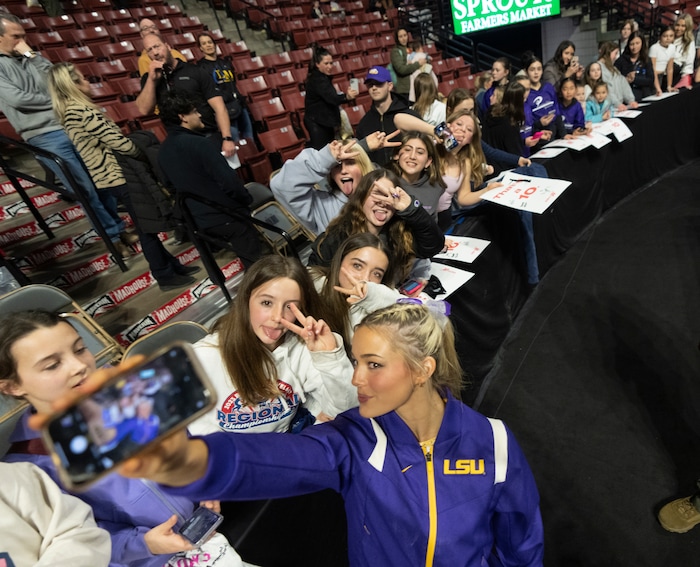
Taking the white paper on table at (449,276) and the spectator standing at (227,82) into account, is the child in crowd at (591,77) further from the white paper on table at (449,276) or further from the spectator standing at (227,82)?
the spectator standing at (227,82)

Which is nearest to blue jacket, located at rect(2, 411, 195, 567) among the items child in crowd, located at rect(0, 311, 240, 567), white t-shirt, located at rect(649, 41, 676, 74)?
child in crowd, located at rect(0, 311, 240, 567)

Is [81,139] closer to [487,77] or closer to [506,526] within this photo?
[506,526]

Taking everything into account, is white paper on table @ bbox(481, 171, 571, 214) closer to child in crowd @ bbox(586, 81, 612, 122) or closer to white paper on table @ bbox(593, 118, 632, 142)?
white paper on table @ bbox(593, 118, 632, 142)

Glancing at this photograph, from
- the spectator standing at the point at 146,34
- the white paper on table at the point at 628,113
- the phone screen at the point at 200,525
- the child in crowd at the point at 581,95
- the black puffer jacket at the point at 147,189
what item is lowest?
the phone screen at the point at 200,525

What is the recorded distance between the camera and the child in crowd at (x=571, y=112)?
412 cm

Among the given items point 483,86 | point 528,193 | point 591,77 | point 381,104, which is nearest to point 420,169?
point 528,193

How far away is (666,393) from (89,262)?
14.8ft

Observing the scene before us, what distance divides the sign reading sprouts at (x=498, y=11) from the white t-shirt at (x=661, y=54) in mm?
3820

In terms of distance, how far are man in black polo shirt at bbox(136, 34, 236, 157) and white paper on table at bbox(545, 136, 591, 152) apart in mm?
3250

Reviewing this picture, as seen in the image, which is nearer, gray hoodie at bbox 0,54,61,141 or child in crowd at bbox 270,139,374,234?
child in crowd at bbox 270,139,374,234

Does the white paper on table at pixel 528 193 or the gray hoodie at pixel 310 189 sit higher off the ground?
the gray hoodie at pixel 310 189

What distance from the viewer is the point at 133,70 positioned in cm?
673

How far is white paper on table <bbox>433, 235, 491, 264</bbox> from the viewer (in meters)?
2.36

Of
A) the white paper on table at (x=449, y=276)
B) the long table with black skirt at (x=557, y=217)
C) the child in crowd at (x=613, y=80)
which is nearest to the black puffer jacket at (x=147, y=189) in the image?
the white paper on table at (x=449, y=276)
